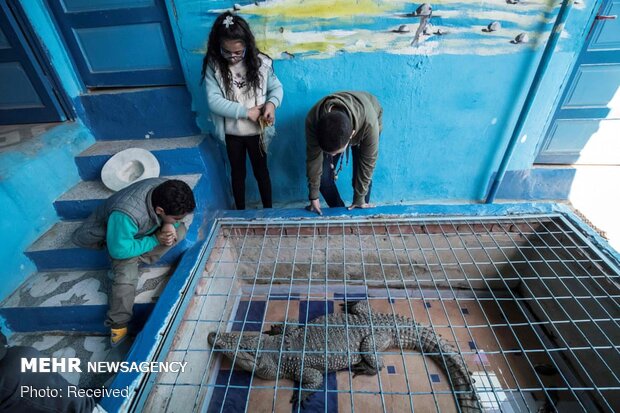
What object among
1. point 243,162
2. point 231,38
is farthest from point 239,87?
point 243,162

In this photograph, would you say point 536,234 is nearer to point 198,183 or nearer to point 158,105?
point 198,183

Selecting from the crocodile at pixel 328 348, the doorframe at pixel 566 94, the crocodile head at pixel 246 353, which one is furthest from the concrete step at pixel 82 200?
the doorframe at pixel 566 94

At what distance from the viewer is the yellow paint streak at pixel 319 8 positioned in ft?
8.55

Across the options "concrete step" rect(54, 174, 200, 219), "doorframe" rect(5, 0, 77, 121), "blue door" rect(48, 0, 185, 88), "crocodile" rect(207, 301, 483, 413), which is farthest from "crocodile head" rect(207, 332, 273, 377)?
"doorframe" rect(5, 0, 77, 121)

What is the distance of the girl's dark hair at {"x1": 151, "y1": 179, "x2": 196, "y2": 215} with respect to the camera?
1.91 meters

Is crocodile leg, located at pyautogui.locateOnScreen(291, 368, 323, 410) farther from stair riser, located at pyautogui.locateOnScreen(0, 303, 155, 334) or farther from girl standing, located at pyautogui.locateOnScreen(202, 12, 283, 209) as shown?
girl standing, located at pyautogui.locateOnScreen(202, 12, 283, 209)

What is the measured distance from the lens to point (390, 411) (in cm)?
232

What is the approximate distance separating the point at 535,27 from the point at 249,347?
3.77 m

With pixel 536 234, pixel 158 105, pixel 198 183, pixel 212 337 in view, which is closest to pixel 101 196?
pixel 198 183

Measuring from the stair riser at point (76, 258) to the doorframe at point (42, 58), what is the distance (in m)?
1.51

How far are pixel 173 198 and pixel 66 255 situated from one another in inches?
51.8

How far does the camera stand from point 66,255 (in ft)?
7.95

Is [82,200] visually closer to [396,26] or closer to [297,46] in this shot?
[297,46]

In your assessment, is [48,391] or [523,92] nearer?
[48,391]
